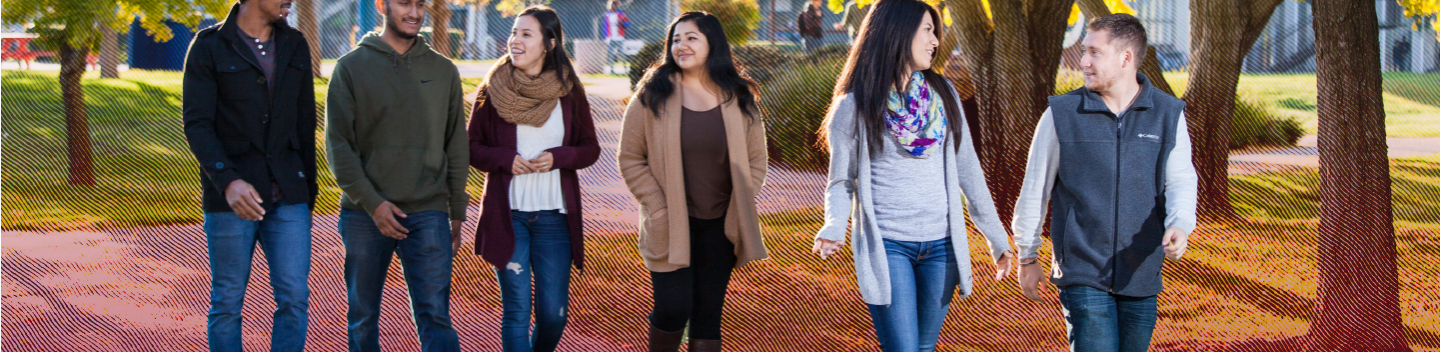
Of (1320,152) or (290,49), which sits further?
(1320,152)

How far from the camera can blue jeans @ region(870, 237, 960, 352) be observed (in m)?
2.97

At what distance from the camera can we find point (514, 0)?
6.57 metres

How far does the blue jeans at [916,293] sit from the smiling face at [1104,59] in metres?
0.56

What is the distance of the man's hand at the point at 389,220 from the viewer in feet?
10.9

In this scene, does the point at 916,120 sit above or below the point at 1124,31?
below

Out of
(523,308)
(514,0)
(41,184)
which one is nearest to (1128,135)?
(523,308)

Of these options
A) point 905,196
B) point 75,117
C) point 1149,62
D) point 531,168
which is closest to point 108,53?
point 75,117

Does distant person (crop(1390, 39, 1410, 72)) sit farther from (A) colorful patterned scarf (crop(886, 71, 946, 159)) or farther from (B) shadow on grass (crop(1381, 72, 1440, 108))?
(A) colorful patterned scarf (crop(886, 71, 946, 159))

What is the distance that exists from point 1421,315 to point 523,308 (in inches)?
154

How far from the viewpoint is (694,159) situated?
11.3ft

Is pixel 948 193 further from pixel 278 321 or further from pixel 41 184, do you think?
pixel 41 184

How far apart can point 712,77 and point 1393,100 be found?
4668 millimetres

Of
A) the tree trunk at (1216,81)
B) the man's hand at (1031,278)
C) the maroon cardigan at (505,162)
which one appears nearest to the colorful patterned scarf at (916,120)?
the man's hand at (1031,278)

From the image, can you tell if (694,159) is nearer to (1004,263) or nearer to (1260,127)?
(1004,263)
